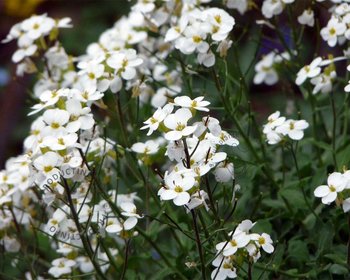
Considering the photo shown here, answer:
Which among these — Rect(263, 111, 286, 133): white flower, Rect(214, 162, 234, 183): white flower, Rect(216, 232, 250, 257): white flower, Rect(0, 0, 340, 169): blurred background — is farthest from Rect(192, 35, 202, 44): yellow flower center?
Rect(0, 0, 340, 169): blurred background

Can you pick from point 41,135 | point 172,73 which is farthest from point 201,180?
point 172,73

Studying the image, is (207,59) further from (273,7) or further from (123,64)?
(273,7)

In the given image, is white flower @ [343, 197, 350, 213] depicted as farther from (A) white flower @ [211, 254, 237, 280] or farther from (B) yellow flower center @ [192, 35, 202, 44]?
(B) yellow flower center @ [192, 35, 202, 44]

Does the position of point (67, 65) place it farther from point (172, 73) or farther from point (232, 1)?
point (232, 1)

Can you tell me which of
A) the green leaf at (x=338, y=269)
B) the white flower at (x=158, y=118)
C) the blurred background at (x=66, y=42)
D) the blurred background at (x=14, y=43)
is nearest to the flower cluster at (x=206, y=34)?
the white flower at (x=158, y=118)

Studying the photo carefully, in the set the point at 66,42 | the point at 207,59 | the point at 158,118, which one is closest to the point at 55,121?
the point at 158,118
